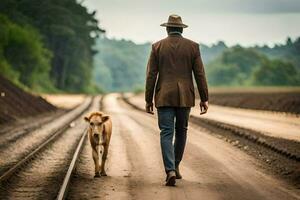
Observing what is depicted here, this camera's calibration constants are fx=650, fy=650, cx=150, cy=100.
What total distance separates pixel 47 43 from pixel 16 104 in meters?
62.5

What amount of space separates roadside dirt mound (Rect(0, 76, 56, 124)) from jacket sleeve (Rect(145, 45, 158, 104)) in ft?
64.4

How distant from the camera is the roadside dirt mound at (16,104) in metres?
31.7

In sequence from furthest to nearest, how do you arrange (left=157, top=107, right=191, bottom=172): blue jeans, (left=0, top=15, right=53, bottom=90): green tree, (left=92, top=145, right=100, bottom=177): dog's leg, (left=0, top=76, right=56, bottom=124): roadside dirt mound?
1. (left=0, top=15, right=53, bottom=90): green tree
2. (left=0, top=76, right=56, bottom=124): roadside dirt mound
3. (left=92, top=145, right=100, bottom=177): dog's leg
4. (left=157, top=107, right=191, bottom=172): blue jeans

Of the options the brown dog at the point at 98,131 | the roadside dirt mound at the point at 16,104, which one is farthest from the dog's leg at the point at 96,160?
the roadside dirt mound at the point at 16,104

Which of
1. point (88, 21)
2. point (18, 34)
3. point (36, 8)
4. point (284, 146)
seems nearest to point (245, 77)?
point (88, 21)

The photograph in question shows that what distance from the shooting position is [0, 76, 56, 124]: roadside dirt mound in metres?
31.7

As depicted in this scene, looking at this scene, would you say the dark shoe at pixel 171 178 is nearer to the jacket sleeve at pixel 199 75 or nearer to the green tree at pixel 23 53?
the jacket sleeve at pixel 199 75

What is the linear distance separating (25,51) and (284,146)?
63298mm

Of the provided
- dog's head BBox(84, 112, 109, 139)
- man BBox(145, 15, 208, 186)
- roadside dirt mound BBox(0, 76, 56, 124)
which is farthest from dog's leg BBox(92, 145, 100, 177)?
roadside dirt mound BBox(0, 76, 56, 124)

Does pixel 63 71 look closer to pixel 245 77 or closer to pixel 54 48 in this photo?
pixel 54 48

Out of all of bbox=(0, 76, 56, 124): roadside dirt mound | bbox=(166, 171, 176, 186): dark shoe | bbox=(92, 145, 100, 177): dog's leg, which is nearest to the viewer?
bbox=(166, 171, 176, 186): dark shoe

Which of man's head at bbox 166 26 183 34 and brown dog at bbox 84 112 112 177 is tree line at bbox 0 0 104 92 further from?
man's head at bbox 166 26 183 34

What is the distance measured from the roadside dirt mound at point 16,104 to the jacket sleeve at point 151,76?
1962 cm

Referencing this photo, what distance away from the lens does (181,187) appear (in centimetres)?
973
